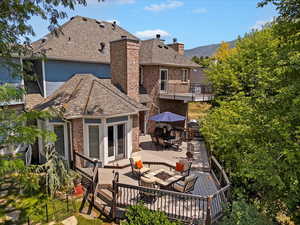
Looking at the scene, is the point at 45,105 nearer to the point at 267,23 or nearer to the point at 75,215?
the point at 75,215

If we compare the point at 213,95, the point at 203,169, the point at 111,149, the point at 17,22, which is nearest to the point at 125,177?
the point at 111,149

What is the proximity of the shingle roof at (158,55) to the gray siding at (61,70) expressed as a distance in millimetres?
4531

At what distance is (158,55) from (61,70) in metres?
8.70

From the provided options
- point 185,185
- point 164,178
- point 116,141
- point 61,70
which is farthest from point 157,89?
point 185,185

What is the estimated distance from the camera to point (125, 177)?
10.4 metres

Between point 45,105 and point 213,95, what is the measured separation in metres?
13.5

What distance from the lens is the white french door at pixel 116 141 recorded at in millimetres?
12008

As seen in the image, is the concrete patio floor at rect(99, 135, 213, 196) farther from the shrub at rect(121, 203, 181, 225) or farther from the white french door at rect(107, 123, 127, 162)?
the shrub at rect(121, 203, 181, 225)

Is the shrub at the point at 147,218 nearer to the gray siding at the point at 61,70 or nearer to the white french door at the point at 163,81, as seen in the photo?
the gray siding at the point at 61,70

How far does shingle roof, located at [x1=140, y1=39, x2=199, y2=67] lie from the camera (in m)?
17.7

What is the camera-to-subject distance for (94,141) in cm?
1168

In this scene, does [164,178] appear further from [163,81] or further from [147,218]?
[163,81]

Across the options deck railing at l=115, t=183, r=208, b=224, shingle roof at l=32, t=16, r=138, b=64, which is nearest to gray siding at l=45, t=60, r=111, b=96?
shingle roof at l=32, t=16, r=138, b=64

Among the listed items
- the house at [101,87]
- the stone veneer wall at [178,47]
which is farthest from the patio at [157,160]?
the stone veneer wall at [178,47]
